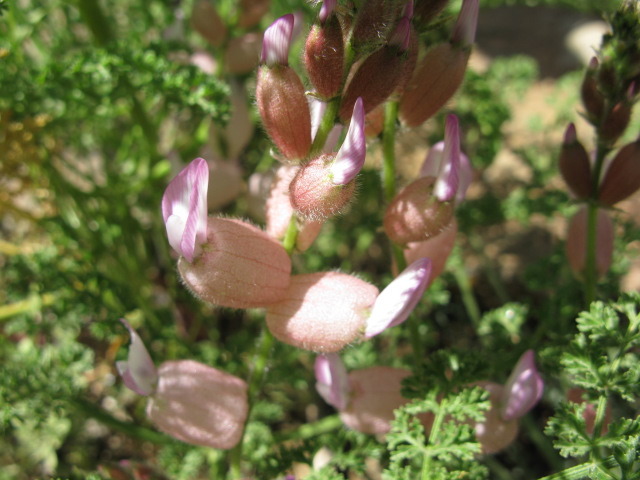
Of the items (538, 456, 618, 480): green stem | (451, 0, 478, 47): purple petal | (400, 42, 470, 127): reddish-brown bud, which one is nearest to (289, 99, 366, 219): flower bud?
(400, 42, 470, 127): reddish-brown bud

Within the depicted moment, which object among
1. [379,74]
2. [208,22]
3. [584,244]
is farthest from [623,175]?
[208,22]

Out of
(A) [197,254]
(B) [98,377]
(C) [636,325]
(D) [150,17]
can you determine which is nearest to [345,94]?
(A) [197,254]

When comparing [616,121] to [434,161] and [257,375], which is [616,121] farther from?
[257,375]

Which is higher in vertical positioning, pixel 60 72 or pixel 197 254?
pixel 60 72

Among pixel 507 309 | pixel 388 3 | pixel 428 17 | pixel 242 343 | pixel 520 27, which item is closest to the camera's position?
pixel 388 3

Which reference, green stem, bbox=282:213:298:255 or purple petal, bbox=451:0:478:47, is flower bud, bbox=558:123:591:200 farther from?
green stem, bbox=282:213:298:255

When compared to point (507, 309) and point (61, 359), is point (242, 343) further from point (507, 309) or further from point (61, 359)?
point (507, 309)

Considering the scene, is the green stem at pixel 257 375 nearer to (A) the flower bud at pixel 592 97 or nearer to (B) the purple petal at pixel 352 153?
(B) the purple petal at pixel 352 153
